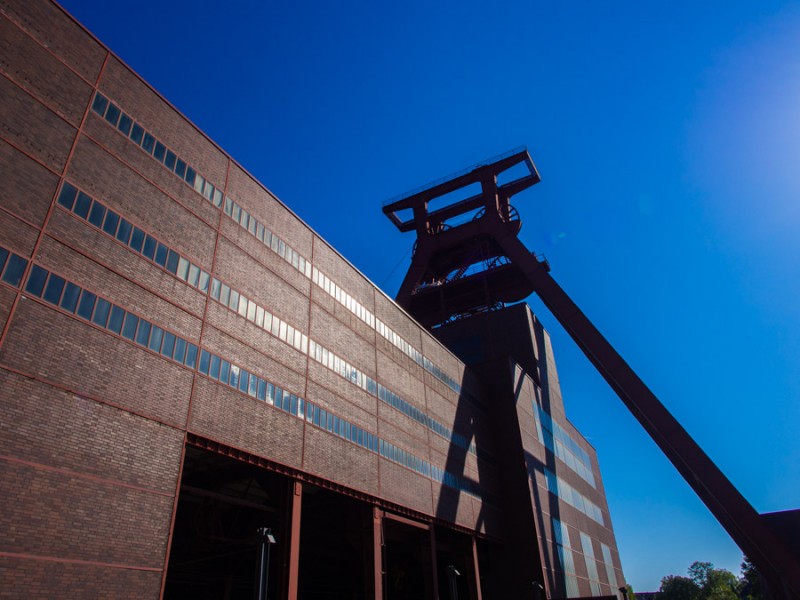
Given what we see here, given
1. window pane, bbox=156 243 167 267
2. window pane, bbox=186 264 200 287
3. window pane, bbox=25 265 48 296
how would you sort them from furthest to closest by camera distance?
1. window pane, bbox=186 264 200 287
2. window pane, bbox=156 243 167 267
3. window pane, bbox=25 265 48 296

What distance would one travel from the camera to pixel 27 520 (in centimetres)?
1313

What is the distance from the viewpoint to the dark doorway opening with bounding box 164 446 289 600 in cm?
2123

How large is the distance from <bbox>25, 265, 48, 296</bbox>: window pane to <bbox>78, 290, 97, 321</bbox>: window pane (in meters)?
1.13

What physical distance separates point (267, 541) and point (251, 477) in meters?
7.13

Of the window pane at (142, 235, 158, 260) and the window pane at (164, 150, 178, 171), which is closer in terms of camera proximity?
the window pane at (142, 235, 158, 260)

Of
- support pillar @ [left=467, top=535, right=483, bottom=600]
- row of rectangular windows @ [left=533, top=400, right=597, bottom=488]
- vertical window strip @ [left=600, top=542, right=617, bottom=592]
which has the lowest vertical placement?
support pillar @ [left=467, top=535, right=483, bottom=600]

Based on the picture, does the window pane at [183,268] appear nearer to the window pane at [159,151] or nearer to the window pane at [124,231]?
the window pane at [124,231]

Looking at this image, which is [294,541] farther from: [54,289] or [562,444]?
[562,444]

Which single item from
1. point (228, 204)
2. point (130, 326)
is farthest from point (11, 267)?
point (228, 204)

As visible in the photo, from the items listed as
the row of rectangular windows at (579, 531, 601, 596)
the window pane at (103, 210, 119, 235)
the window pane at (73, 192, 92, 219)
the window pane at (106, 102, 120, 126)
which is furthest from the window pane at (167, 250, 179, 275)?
the row of rectangular windows at (579, 531, 601, 596)

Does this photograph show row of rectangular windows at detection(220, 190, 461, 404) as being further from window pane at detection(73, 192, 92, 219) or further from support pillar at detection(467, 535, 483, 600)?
support pillar at detection(467, 535, 483, 600)

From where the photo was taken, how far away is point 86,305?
636 inches

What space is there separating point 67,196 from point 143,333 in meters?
4.56

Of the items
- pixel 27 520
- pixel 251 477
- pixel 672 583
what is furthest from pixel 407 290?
pixel 672 583
